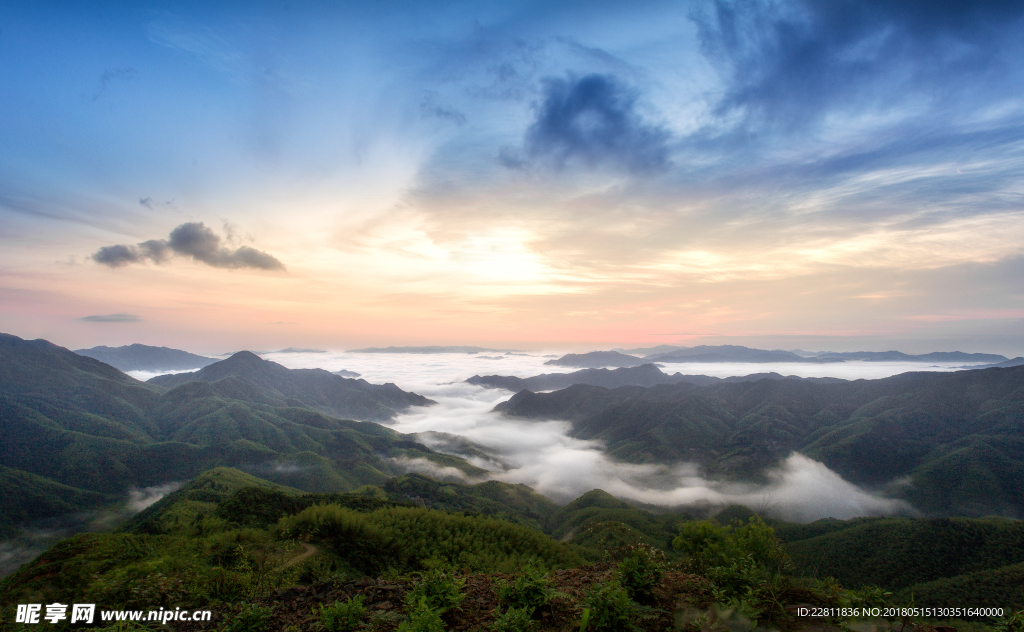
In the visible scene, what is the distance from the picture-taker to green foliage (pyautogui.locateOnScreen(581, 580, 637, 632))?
25.5 feet

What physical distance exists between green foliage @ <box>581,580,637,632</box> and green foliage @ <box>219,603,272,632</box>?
7.73 metres

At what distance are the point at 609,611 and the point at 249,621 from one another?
27.8 feet

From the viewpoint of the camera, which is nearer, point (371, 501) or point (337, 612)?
point (337, 612)

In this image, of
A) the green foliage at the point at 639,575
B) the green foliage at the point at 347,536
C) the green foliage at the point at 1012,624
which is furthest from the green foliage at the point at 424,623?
the green foliage at the point at 347,536

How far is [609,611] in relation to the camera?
7.86 m

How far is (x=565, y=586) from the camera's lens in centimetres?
1166

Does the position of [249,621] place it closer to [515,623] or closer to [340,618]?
[340,618]

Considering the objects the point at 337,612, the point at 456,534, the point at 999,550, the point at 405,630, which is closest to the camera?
the point at 405,630

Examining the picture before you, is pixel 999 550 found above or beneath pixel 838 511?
above

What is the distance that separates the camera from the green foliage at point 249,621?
907cm

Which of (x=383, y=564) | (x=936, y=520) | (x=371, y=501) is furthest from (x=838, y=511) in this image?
(x=383, y=564)

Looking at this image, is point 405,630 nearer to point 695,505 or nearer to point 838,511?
point 695,505

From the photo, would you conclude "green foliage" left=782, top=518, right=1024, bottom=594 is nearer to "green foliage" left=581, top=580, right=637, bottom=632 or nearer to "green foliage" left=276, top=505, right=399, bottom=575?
"green foliage" left=276, top=505, right=399, bottom=575

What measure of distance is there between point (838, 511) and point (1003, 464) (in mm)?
78062
